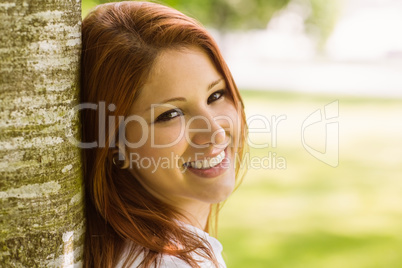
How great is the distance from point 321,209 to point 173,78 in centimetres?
604

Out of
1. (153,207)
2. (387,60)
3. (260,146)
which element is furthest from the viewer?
(387,60)

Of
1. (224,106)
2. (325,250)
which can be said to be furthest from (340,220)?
(224,106)

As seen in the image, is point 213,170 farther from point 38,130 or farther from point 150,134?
point 38,130

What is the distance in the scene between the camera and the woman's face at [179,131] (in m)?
2.07

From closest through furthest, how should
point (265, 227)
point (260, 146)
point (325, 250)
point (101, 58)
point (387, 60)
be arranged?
point (101, 58) → point (325, 250) → point (265, 227) → point (260, 146) → point (387, 60)

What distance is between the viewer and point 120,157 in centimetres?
219

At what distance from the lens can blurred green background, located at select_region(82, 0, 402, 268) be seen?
643cm

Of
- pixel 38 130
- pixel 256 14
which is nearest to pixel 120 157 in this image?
pixel 38 130

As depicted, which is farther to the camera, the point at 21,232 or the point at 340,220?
the point at 340,220

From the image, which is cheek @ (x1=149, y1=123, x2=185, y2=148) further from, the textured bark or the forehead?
the textured bark

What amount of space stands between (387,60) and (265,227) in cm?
1845

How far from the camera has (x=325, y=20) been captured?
80.4 feet

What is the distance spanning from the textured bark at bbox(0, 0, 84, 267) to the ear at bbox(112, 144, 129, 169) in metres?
0.38

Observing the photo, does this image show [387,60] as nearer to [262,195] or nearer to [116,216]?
[262,195]
